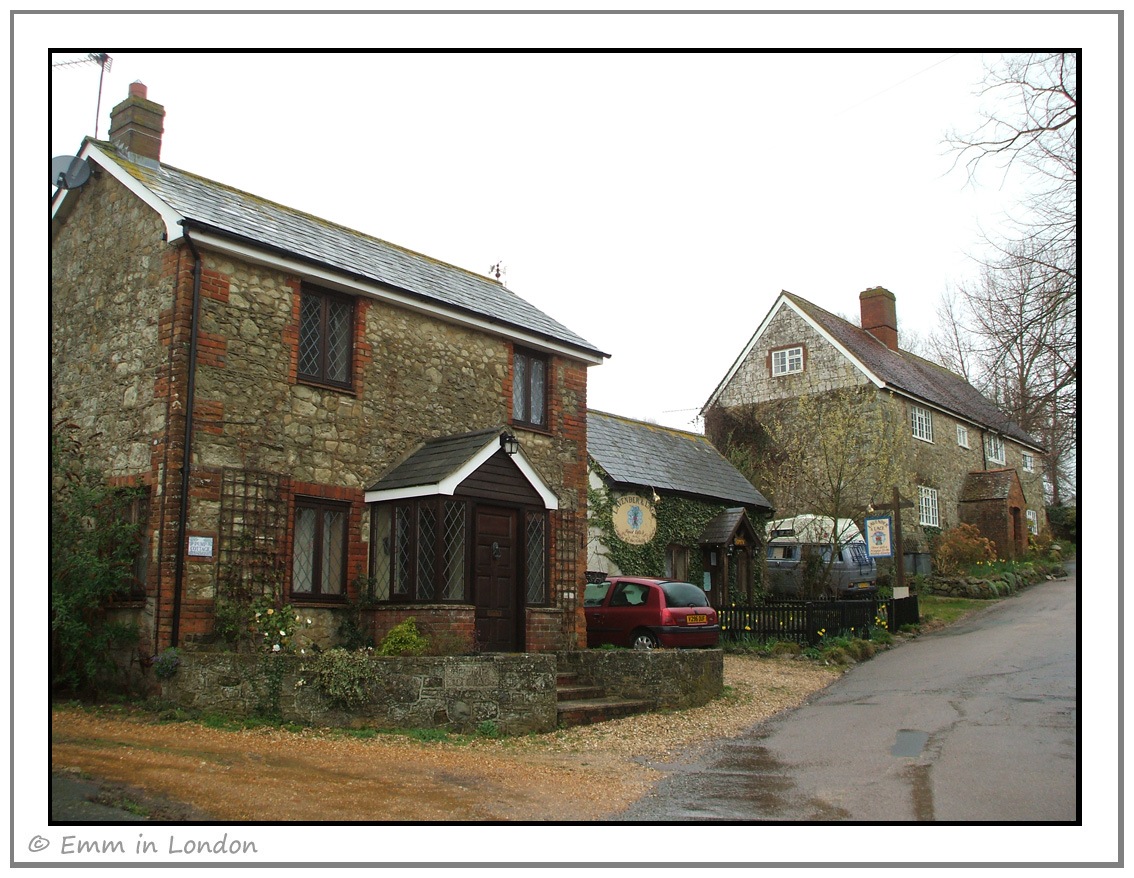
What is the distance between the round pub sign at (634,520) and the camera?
23203mm

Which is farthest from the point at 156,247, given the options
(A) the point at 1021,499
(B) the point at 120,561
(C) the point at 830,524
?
(A) the point at 1021,499

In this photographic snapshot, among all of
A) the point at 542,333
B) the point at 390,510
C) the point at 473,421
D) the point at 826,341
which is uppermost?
the point at 826,341

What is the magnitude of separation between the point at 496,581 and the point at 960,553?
23.6m

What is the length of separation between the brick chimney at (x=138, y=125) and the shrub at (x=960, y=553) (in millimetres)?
27649

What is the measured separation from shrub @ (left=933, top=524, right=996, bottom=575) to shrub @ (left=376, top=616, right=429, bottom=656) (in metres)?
24.8

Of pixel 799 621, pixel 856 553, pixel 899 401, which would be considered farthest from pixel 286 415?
pixel 899 401

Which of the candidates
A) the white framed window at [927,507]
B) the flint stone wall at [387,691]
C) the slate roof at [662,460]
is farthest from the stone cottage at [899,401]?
the flint stone wall at [387,691]

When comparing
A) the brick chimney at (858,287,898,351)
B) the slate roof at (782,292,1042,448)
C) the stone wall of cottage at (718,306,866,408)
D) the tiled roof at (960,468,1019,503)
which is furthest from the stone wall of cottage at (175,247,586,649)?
the brick chimney at (858,287,898,351)

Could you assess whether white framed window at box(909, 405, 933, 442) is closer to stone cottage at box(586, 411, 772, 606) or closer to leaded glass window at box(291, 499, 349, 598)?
stone cottage at box(586, 411, 772, 606)

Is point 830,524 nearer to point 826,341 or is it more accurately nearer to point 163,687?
point 826,341

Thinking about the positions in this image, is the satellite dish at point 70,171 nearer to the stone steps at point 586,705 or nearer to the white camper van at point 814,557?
the stone steps at point 586,705

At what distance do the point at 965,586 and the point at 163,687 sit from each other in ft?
81.5

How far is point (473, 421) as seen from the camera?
52.3ft

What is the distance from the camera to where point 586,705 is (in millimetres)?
13336
